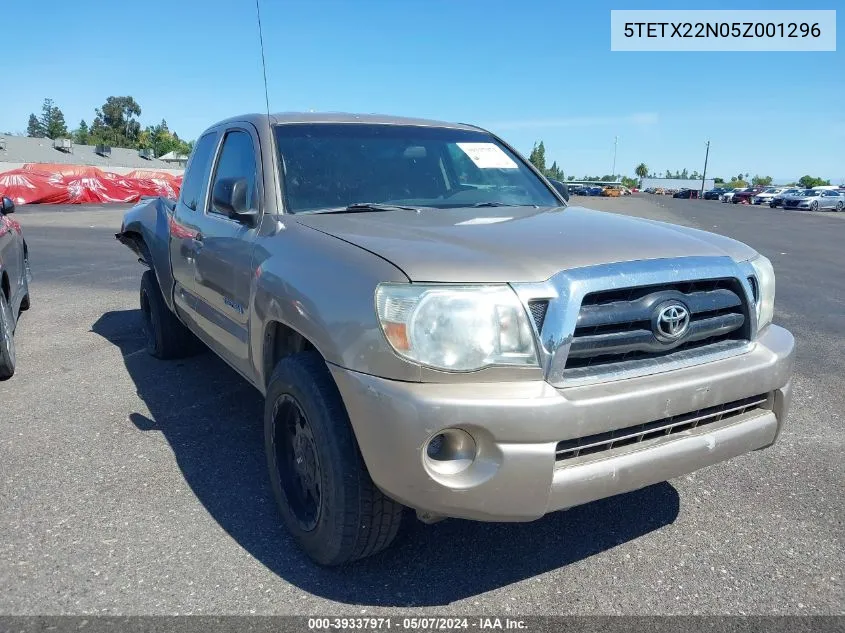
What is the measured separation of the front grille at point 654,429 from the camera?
7.61ft

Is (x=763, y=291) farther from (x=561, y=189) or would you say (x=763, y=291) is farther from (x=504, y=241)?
(x=561, y=189)

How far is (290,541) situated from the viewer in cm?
296

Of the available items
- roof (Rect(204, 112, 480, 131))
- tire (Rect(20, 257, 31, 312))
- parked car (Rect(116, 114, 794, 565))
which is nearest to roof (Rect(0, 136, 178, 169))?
tire (Rect(20, 257, 31, 312))

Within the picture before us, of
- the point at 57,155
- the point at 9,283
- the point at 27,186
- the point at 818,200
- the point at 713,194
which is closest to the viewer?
the point at 9,283

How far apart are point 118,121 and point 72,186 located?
299 feet

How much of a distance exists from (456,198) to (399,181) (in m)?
0.32

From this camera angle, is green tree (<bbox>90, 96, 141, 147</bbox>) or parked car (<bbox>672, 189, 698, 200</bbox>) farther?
green tree (<bbox>90, 96, 141, 147</bbox>)

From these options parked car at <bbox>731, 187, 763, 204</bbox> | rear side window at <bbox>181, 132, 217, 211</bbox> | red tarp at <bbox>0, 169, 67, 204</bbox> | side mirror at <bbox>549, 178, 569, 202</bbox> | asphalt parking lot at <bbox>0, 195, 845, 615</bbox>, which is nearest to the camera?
asphalt parking lot at <bbox>0, 195, 845, 615</bbox>

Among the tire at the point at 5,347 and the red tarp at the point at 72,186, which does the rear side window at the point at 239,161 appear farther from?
the red tarp at the point at 72,186

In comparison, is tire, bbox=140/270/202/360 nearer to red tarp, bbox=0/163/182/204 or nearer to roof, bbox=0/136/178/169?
red tarp, bbox=0/163/182/204

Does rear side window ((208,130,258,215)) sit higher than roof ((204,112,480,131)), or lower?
lower

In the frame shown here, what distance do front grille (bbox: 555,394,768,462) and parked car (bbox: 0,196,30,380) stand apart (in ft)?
14.3

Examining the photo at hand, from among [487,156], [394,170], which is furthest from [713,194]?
[394,170]

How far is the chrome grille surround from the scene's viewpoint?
2.28 m
